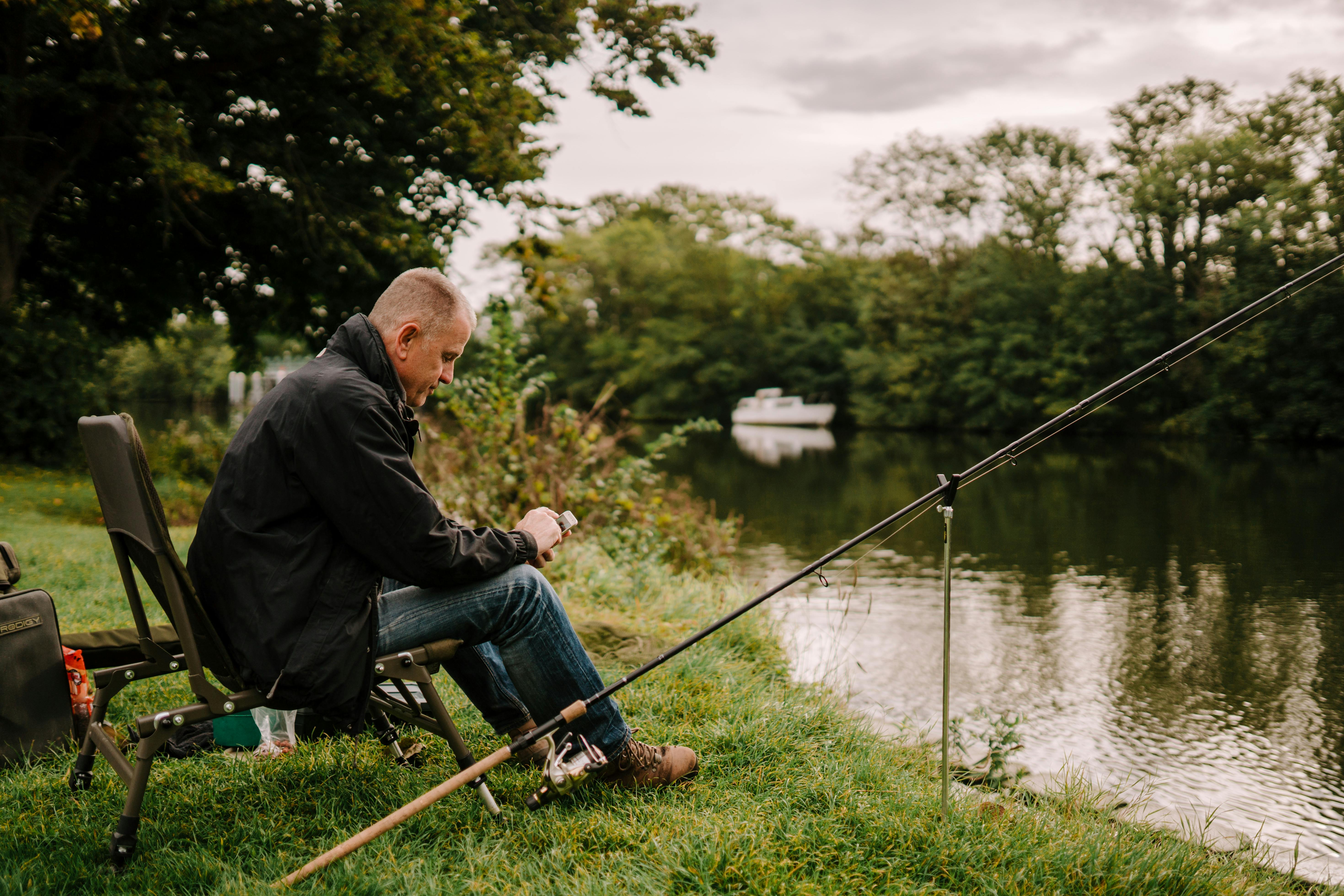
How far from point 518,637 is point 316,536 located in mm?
595

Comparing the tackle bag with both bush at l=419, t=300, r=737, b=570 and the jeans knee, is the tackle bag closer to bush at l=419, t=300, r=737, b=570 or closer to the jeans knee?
the jeans knee

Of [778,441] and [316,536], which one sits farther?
[778,441]

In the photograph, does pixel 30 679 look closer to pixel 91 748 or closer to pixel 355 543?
pixel 91 748

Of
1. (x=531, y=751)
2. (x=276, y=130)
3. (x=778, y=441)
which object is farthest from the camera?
(x=778, y=441)

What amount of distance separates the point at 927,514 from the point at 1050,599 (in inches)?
223

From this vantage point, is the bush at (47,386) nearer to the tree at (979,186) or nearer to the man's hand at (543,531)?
the man's hand at (543,531)

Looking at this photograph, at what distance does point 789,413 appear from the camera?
46.9 meters

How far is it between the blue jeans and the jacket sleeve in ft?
0.53

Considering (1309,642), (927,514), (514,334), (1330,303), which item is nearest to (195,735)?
(514,334)

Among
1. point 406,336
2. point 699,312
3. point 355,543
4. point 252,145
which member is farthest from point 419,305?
point 699,312

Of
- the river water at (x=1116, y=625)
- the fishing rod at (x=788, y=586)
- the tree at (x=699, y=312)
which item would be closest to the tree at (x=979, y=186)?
the tree at (x=699, y=312)

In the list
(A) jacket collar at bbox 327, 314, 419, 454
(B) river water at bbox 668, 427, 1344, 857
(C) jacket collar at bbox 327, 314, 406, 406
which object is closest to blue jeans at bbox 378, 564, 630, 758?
(A) jacket collar at bbox 327, 314, 419, 454

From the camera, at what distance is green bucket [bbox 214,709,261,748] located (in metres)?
3.16

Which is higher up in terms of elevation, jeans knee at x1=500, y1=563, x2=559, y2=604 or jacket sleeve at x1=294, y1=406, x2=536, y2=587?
jacket sleeve at x1=294, y1=406, x2=536, y2=587
